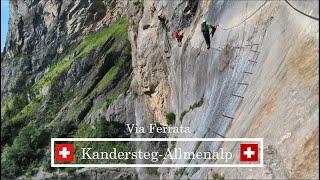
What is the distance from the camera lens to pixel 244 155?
691 inches

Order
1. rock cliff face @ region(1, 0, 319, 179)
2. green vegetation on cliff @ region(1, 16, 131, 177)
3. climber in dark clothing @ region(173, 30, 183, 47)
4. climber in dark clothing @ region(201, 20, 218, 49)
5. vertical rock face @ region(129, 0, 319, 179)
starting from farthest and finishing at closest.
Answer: green vegetation on cliff @ region(1, 16, 131, 177)
climber in dark clothing @ region(173, 30, 183, 47)
climber in dark clothing @ region(201, 20, 218, 49)
rock cliff face @ region(1, 0, 319, 179)
vertical rock face @ region(129, 0, 319, 179)

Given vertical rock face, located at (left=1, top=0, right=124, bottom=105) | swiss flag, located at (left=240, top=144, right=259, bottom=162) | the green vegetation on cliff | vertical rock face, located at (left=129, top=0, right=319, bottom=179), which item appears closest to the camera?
vertical rock face, located at (left=129, top=0, right=319, bottom=179)

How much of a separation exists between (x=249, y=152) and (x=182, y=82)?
1905 cm

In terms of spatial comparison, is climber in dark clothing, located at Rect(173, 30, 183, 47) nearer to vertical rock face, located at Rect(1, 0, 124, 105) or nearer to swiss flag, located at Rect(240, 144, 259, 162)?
swiss flag, located at Rect(240, 144, 259, 162)

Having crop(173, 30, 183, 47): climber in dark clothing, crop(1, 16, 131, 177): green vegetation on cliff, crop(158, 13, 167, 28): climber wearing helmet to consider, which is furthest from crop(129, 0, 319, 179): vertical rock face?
crop(1, 16, 131, 177): green vegetation on cliff

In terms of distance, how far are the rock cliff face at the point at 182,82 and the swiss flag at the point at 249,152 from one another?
35 cm

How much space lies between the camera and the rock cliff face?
1645 cm

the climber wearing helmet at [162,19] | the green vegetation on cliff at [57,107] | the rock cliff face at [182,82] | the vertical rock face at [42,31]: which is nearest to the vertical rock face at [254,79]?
the rock cliff face at [182,82]

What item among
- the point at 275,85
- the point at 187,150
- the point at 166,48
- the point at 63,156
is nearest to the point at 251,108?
the point at 275,85

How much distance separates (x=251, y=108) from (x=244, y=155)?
225 centimetres

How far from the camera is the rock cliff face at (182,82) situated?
16.5m

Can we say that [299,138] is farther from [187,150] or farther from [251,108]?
[187,150]

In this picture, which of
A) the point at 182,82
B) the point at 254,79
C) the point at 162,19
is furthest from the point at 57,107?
the point at 254,79

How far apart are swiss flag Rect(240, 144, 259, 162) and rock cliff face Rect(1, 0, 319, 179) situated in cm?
35
